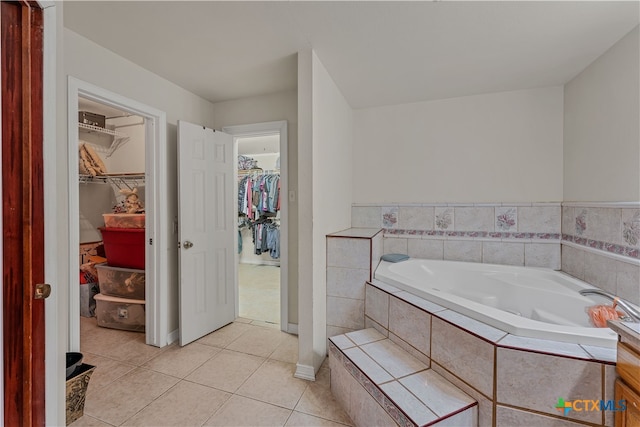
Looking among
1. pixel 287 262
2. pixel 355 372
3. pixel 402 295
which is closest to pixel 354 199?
pixel 287 262

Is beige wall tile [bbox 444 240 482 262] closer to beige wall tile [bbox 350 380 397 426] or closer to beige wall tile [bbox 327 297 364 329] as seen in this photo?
beige wall tile [bbox 327 297 364 329]

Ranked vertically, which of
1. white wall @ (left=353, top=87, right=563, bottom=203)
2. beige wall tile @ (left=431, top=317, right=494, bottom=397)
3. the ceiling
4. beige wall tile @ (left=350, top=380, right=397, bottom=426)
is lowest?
beige wall tile @ (left=350, top=380, right=397, bottom=426)

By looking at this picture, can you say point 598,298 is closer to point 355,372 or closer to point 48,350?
point 355,372

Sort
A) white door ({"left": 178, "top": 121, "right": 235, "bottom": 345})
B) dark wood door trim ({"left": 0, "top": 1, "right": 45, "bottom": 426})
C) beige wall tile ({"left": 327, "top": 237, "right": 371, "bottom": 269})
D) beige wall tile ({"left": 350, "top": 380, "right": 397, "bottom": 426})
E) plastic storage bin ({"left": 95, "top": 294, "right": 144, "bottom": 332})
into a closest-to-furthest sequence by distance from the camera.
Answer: dark wood door trim ({"left": 0, "top": 1, "right": 45, "bottom": 426}), beige wall tile ({"left": 350, "top": 380, "right": 397, "bottom": 426}), beige wall tile ({"left": 327, "top": 237, "right": 371, "bottom": 269}), white door ({"left": 178, "top": 121, "right": 235, "bottom": 345}), plastic storage bin ({"left": 95, "top": 294, "right": 144, "bottom": 332})

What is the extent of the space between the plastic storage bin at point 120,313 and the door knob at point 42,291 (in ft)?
6.01

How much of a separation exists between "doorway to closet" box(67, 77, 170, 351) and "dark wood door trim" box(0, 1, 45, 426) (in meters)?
0.90

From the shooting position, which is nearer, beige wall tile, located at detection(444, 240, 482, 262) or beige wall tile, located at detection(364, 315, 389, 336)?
beige wall tile, located at detection(364, 315, 389, 336)

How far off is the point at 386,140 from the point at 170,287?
250 centimetres

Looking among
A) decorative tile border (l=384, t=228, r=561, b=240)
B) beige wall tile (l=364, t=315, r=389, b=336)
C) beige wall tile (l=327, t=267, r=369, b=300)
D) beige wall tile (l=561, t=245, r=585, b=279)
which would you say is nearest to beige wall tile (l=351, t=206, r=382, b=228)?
decorative tile border (l=384, t=228, r=561, b=240)

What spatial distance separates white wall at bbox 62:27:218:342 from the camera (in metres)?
1.06

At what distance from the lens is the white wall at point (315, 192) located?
1.85 metres

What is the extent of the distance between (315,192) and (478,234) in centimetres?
168

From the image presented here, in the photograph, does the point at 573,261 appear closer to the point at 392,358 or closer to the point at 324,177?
the point at 392,358

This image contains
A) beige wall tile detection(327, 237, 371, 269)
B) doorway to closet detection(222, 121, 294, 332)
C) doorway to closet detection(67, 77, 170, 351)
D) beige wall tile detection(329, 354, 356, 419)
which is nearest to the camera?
beige wall tile detection(329, 354, 356, 419)
